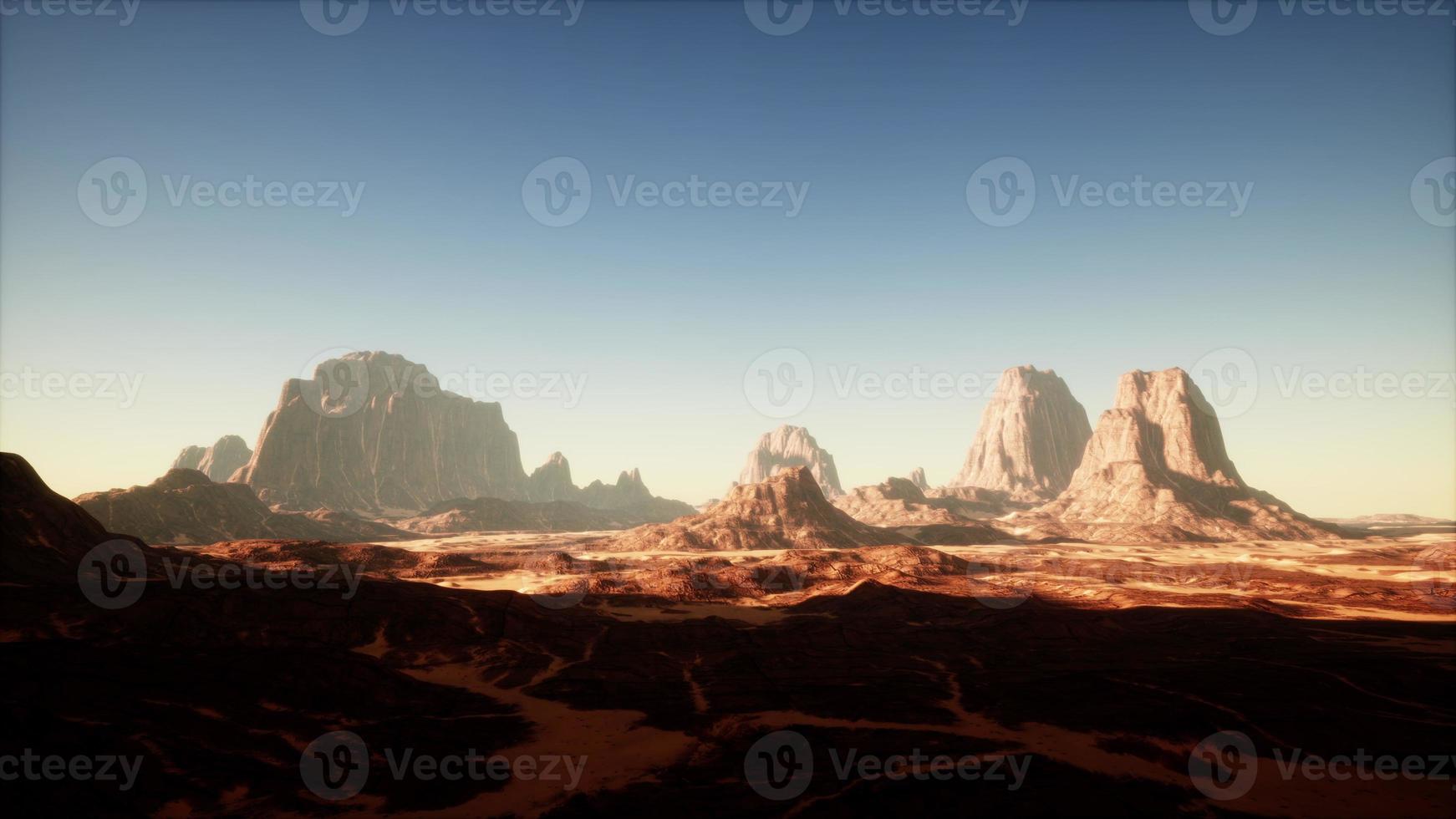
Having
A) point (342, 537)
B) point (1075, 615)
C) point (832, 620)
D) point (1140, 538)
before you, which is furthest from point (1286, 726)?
point (342, 537)

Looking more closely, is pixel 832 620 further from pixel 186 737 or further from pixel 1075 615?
pixel 186 737

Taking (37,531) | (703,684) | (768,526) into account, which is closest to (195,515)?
(37,531)

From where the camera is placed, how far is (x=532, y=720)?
4294cm

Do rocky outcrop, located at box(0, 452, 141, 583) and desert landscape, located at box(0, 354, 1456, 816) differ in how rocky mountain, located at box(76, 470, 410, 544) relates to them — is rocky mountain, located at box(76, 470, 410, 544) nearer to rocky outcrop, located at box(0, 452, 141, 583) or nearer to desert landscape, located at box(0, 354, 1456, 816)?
desert landscape, located at box(0, 354, 1456, 816)

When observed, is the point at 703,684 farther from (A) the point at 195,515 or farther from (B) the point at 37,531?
(A) the point at 195,515

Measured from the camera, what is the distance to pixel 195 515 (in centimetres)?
14475

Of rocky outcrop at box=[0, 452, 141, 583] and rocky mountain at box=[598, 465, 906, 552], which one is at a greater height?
rocky outcrop at box=[0, 452, 141, 583]

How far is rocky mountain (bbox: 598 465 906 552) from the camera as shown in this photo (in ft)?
490

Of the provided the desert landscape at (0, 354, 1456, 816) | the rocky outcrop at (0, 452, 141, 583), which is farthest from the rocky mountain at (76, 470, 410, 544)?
the rocky outcrop at (0, 452, 141, 583)

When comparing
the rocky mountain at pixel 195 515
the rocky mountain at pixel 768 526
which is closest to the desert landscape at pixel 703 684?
the rocky mountain at pixel 768 526

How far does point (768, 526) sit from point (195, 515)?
14464 centimetres

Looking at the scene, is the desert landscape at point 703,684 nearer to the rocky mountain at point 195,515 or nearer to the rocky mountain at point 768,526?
the rocky mountain at point 768,526

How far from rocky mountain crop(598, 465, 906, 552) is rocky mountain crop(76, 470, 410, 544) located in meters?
87.9

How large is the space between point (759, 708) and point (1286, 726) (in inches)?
1451
